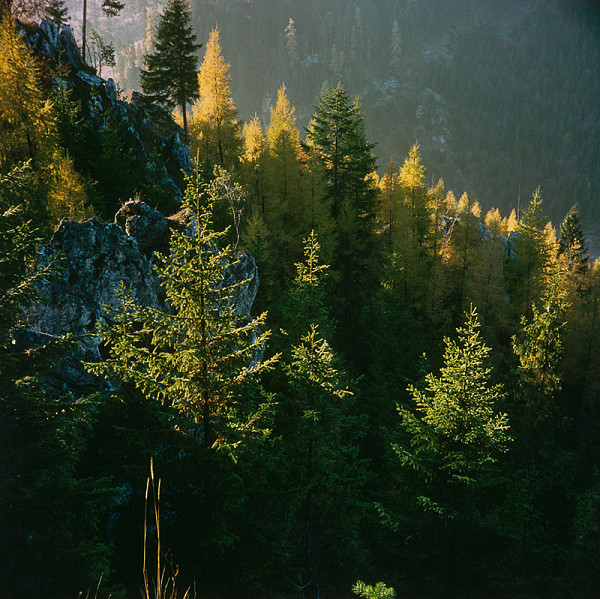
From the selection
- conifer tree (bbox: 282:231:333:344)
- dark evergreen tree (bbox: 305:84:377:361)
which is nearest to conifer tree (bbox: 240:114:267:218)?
dark evergreen tree (bbox: 305:84:377:361)

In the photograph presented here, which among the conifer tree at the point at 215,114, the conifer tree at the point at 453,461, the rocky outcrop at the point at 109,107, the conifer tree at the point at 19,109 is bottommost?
the conifer tree at the point at 453,461

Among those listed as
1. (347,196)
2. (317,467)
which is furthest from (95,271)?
(347,196)

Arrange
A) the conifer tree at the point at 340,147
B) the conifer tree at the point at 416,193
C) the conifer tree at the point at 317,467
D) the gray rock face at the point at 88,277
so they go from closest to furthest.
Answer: the gray rock face at the point at 88,277, the conifer tree at the point at 317,467, the conifer tree at the point at 340,147, the conifer tree at the point at 416,193

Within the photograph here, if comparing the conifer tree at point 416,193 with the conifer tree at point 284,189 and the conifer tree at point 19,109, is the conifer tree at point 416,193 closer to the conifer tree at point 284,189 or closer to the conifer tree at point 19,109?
the conifer tree at point 284,189

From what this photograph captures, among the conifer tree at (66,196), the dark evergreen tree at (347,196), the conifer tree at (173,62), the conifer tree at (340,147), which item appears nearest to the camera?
the conifer tree at (66,196)

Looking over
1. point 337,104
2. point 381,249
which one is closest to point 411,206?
point 381,249

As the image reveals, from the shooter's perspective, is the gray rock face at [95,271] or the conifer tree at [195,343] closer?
the conifer tree at [195,343]

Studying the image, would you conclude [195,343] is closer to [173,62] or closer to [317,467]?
[317,467]

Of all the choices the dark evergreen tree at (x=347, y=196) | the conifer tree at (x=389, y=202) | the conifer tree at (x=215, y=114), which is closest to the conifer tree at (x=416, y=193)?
the conifer tree at (x=389, y=202)
